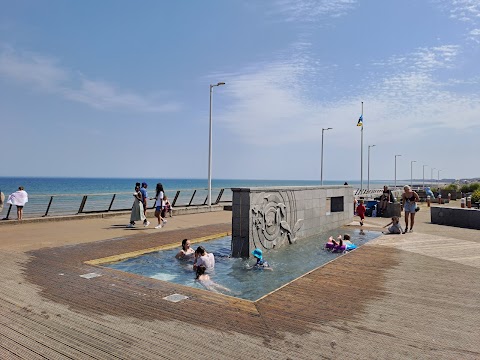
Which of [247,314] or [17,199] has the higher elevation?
[17,199]

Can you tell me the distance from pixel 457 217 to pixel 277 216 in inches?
398

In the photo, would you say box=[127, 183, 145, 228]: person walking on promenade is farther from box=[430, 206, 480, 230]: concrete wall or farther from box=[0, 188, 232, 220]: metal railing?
box=[430, 206, 480, 230]: concrete wall

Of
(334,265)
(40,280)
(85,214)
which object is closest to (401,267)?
(334,265)

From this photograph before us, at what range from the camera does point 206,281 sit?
8156mm

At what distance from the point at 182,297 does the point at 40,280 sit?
308 centimetres

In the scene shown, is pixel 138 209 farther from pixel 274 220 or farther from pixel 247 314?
pixel 247 314

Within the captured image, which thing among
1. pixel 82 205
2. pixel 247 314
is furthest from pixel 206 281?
pixel 82 205

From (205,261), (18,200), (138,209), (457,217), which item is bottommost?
(205,261)

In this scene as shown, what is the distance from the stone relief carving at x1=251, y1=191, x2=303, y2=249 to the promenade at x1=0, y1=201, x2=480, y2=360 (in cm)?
286

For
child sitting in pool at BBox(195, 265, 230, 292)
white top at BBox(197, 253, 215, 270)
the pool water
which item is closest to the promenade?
the pool water

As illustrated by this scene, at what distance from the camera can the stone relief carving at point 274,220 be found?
11352 millimetres

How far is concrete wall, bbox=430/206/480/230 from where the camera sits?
53.3 ft

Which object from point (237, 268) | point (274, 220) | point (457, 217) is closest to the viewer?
point (237, 268)

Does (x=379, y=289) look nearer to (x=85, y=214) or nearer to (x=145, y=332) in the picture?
(x=145, y=332)
